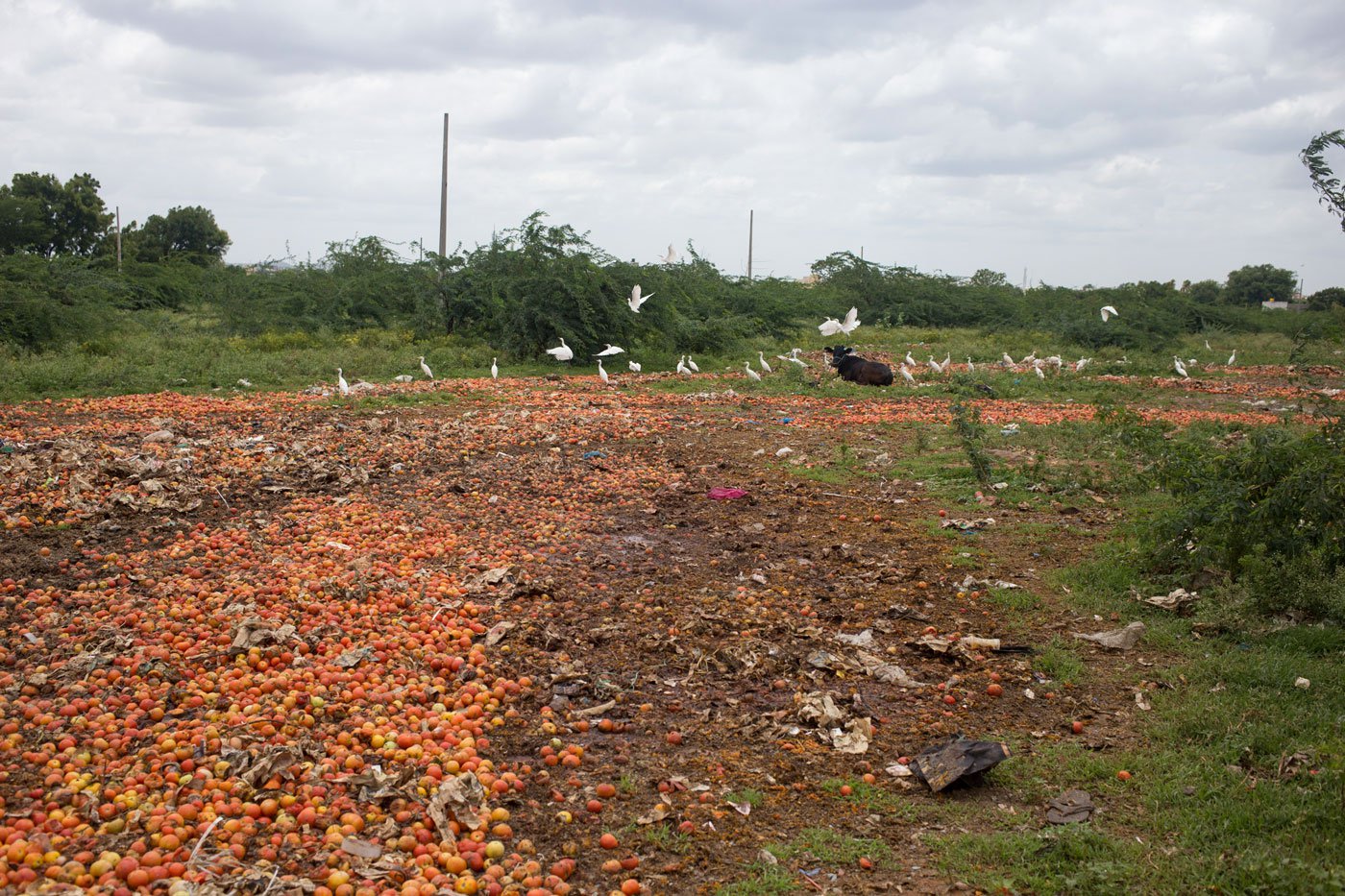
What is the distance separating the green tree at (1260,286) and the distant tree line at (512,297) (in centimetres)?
711

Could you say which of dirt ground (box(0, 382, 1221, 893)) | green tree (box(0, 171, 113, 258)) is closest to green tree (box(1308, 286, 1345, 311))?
dirt ground (box(0, 382, 1221, 893))

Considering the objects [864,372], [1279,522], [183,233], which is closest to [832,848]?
[1279,522]

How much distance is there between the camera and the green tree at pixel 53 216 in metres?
28.8

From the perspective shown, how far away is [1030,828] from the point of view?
10.9 ft

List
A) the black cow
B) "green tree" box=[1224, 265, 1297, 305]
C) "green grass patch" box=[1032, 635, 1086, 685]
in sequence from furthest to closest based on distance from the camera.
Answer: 1. "green tree" box=[1224, 265, 1297, 305]
2. the black cow
3. "green grass patch" box=[1032, 635, 1086, 685]

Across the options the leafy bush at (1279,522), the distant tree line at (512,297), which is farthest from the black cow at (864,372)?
the leafy bush at (1279,522)

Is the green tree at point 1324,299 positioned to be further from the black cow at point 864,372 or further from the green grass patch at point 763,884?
the green grass patch at point 763,884

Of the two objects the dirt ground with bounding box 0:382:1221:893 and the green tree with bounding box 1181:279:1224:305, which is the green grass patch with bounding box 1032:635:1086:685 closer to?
the dirt ground with bounding box 0:382:1221:893

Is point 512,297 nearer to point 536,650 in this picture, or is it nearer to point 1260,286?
point 536,650

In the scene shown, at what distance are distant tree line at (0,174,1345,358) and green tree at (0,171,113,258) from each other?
0.05 m

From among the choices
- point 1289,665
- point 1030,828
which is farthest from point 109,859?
point 1289,665

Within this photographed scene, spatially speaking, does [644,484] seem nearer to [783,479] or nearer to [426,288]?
[783,479]

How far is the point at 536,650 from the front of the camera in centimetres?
476

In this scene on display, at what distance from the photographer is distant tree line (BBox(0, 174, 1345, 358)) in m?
17.6
